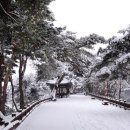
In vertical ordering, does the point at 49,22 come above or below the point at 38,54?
above

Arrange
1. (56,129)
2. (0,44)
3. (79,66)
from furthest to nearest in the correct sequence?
(79,66), (0,44), (56,129)

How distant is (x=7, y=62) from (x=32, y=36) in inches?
326

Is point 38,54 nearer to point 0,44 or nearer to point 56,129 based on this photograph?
point 0,44

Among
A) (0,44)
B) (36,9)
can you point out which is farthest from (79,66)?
(36,9)

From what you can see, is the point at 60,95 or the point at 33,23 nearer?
the point at 33,23

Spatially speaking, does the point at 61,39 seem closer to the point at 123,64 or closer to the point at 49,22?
the point at 49,22

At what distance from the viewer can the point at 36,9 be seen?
13648mm

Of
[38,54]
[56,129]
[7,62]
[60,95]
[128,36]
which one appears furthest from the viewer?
[60,95]

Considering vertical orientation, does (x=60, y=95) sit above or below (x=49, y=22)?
below

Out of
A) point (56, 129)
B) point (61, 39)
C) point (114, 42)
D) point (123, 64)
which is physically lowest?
point (56, 129)

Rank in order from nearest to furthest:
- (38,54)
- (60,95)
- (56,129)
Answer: (56,129) → (38,54) → (60,95)

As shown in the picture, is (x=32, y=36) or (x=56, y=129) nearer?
(x=56, y=129)

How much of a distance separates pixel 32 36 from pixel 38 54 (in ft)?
43.4

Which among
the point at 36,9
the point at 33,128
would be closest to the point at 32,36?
the point at 36,9
